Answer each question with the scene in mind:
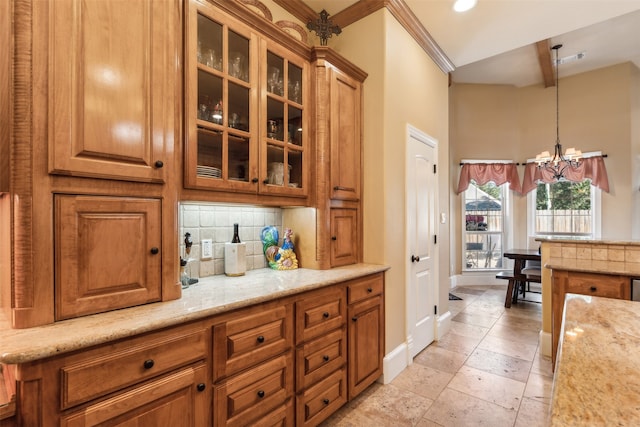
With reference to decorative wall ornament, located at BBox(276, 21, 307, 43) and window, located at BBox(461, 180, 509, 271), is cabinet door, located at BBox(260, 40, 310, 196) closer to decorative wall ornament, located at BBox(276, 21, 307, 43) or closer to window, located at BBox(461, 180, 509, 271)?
decorative wall ornament, located at BBox(276, 21, 307, 43)

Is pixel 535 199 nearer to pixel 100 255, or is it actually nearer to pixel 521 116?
pixel 521 116

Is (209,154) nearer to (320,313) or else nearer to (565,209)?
(320,313)

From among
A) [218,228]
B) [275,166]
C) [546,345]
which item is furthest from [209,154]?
[546,345]

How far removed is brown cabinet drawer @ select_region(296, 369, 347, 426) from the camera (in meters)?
1.73

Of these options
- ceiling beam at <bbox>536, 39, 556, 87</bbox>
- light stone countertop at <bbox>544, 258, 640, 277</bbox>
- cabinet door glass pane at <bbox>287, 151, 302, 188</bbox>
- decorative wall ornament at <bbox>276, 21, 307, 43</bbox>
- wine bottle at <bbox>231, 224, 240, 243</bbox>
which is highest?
ceiling beam at <bbox>536, 39, 556, 87</bbox>

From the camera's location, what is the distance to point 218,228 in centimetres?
209

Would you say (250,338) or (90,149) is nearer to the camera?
(90,149)

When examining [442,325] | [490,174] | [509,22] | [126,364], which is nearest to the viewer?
[126,364]

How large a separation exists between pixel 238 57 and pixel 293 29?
28.1 inches

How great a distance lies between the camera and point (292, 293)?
1.66 m

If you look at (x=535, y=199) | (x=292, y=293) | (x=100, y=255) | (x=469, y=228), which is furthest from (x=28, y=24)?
(x=535, y=199)

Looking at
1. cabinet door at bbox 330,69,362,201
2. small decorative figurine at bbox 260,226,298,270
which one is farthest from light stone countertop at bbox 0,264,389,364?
cabinet door at bbox 330,69,362,201

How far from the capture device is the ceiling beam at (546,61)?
443 centimetres

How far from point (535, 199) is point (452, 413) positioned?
16.8 feet
